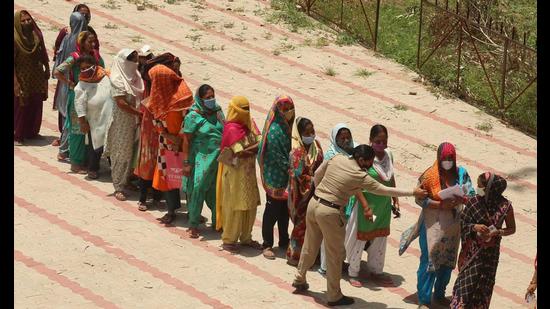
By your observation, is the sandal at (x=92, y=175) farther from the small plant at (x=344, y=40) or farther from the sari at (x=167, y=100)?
the small plant at (x=344, y=40)

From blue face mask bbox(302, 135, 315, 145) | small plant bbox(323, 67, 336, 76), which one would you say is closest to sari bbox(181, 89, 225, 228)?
blue face mask bbox(302, 135, 315, 145)

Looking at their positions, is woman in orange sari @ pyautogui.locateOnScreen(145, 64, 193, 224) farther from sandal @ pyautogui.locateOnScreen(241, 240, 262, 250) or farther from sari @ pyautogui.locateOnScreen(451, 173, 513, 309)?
sari @ pyautogui.locateOnScreen(451, 173, 513, 309)

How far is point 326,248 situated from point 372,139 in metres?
1.10

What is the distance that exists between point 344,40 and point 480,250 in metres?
8.14

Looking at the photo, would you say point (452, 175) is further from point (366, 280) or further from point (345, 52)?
point (345, 52)

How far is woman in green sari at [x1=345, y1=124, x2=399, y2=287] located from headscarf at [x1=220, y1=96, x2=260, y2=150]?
119cm

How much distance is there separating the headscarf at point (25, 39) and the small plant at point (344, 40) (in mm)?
5485

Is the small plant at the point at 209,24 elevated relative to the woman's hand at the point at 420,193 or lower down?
elevated

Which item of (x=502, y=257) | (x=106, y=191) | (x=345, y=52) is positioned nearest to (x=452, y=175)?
(x=502, y=257)

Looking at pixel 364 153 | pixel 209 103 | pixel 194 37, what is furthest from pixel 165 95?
pixel 194 37

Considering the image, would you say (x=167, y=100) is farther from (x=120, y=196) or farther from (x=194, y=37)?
(x=194, y=37)

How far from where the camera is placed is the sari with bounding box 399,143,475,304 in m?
10.5

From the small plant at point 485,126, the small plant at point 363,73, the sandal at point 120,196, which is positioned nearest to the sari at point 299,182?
the sandal at point 120,196

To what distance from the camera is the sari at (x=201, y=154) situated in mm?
11594
